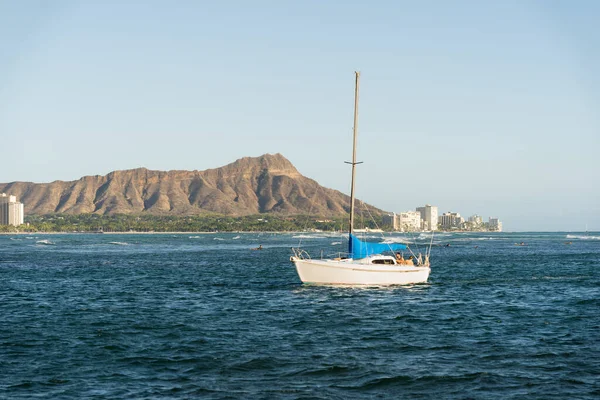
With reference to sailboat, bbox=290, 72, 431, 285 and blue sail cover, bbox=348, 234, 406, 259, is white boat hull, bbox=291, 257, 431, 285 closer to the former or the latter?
sailboat, bbox=290, 72, 431, 285

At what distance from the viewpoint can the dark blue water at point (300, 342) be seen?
24.1 meters

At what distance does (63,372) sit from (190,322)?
1313 cm

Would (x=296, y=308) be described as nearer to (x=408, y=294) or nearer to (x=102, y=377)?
(x=408, y=294)

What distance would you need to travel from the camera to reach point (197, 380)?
25.0 m

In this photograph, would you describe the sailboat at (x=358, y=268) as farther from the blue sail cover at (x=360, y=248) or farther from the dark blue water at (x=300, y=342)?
the dark blue water at (x=300, y=342)

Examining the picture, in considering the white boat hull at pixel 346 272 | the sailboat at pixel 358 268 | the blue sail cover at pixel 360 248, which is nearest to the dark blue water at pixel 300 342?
the white boat hull at pixel 346 272

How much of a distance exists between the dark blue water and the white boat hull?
3.25ft

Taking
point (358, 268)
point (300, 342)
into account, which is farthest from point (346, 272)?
point (300, 342)

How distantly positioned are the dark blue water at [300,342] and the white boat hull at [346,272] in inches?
39.0

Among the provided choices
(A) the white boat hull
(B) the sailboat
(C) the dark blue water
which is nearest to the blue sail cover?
(B) the sailboat

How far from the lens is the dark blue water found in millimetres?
24141

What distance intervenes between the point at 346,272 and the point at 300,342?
20.6 m

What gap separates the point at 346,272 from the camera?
174 ft

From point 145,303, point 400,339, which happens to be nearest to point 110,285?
point 145,303
